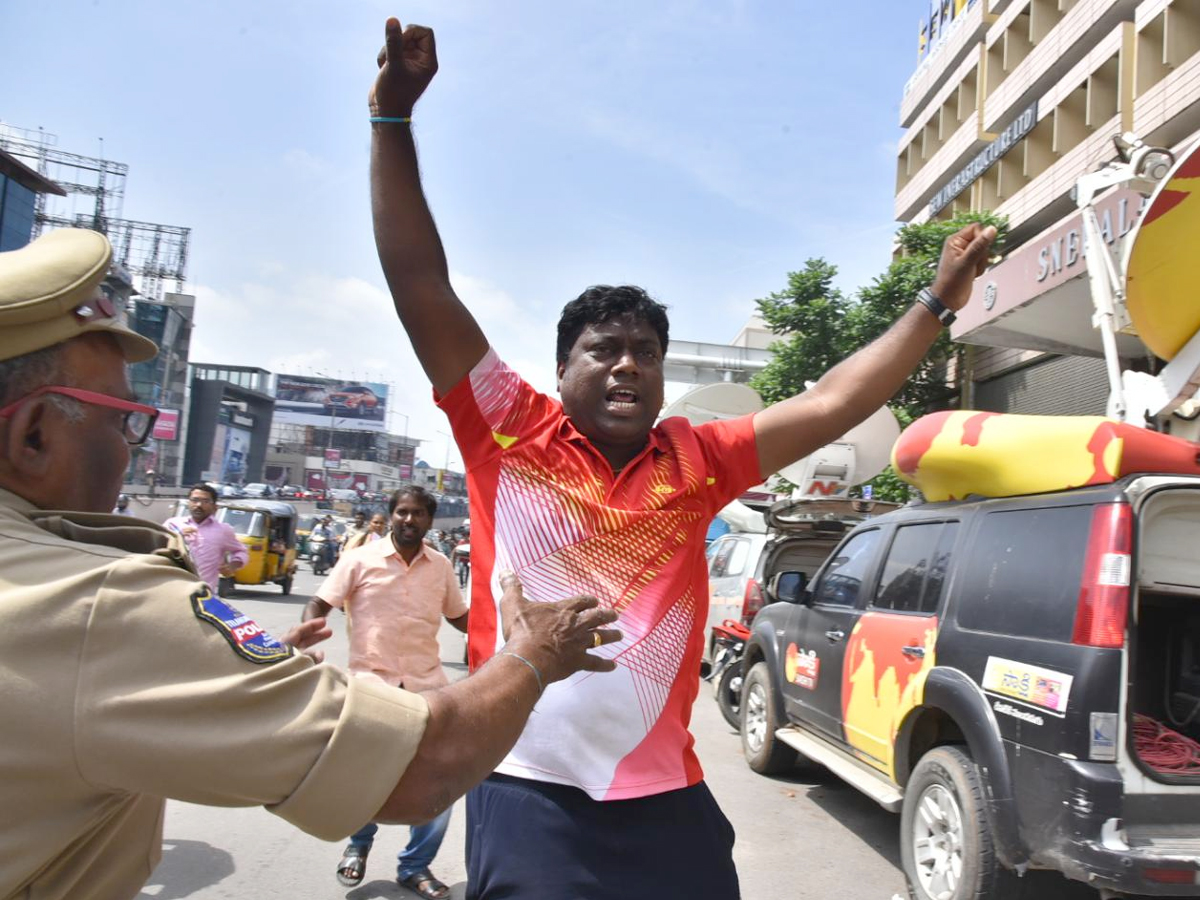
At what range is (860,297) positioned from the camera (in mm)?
19203

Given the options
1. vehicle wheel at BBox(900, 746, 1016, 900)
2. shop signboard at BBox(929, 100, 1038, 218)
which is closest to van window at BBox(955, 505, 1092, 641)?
vehicle wheel at BBox(900, 746, 1016, 900)

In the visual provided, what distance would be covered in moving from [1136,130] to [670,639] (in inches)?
740

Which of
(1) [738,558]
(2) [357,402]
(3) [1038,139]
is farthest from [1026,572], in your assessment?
(2) [357,402]

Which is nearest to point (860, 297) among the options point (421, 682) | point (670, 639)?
point (421, 682)

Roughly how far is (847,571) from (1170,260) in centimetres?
239

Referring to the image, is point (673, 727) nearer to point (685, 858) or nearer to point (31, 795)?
point (685, 858)

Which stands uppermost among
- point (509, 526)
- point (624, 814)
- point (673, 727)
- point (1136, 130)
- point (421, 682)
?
point (1136, 130)

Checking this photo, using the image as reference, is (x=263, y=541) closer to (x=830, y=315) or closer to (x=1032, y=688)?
(x=830, y=315)

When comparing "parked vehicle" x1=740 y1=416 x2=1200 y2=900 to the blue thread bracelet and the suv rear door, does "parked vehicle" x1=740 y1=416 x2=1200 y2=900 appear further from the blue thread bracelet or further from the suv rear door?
the blue thread bracelet

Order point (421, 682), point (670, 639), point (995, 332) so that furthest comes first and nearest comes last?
point (995, 332)
point (421, 682)
point (670, 639)

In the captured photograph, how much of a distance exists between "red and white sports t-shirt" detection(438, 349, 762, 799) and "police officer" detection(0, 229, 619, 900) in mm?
541

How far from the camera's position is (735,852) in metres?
4.82

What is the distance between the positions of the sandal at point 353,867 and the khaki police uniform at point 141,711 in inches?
128

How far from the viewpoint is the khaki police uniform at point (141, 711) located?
978 mm
